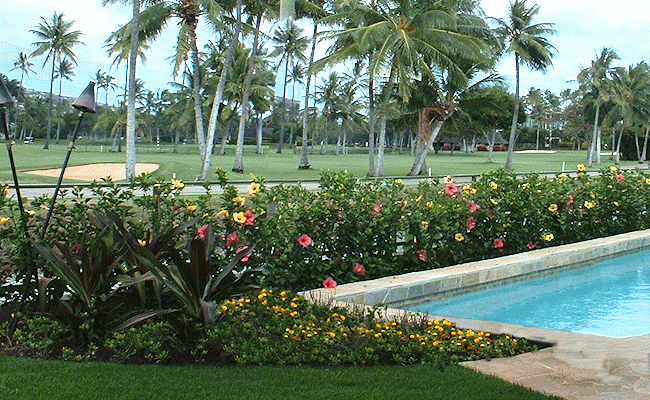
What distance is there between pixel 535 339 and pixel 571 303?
3.82 metres

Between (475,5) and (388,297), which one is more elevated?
(475,5)

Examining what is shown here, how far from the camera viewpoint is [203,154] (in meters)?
29.0

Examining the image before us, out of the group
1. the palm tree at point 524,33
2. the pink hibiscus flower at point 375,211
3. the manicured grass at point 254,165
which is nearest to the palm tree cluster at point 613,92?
the manicured grass at point 254,165

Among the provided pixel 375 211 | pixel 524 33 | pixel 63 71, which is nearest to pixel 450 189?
pixel 375 211

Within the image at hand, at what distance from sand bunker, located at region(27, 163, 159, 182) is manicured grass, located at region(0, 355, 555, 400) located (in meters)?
25.7

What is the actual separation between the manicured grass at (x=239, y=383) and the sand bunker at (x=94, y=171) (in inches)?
1010

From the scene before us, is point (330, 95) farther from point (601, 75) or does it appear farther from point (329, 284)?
point (329, 284)

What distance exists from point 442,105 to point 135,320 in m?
32.5

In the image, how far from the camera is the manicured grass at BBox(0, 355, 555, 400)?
4.21 m

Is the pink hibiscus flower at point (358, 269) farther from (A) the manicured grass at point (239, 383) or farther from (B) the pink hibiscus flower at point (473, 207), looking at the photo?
(A) the manicured grass at point (239, 383)

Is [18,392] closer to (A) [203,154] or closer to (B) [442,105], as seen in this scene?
(A) [203,154]

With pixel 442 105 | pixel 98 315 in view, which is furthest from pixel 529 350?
pixel 442 105

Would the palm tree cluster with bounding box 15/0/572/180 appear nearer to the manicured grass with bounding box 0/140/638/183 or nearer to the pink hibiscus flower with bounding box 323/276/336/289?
the manicured grass with bounding box 0/140/638/183

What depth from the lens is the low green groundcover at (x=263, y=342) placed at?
194 inches
